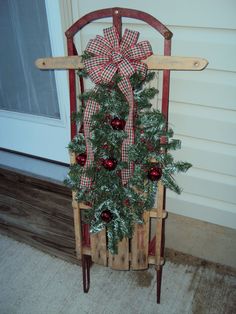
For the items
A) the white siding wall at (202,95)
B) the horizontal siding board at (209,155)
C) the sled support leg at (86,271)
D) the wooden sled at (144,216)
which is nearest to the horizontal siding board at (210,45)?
the white siding wall at (202,95)

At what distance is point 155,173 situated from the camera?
1.29 meters

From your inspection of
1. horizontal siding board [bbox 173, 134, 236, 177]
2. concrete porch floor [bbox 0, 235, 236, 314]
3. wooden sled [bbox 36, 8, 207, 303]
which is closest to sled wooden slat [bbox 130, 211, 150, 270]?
wooden sled [bbox 36, 8, 207, 303]

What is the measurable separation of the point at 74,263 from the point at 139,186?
30.7 inches

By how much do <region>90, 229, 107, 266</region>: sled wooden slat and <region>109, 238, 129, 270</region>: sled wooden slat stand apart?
0.11ft

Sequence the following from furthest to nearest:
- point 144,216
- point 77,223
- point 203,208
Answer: point 203,208, point 77,223, point 144,216

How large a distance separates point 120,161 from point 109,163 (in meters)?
0.06

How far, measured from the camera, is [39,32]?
5.51 feet

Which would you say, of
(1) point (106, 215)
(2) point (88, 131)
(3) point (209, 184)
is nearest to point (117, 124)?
(2) point (88, 131)

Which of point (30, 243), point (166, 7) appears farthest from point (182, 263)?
point (166, 7)

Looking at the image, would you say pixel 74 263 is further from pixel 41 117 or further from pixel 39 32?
pixel 39 32

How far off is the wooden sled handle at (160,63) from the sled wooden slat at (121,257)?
0.76 metres

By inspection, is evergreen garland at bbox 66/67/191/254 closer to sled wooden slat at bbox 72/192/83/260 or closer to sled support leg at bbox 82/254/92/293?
sled wooden slat at bbox 72/192/83/260

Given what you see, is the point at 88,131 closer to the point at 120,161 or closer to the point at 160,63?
the point at 120,161

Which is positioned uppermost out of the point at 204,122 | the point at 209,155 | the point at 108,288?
the point at 204,122
